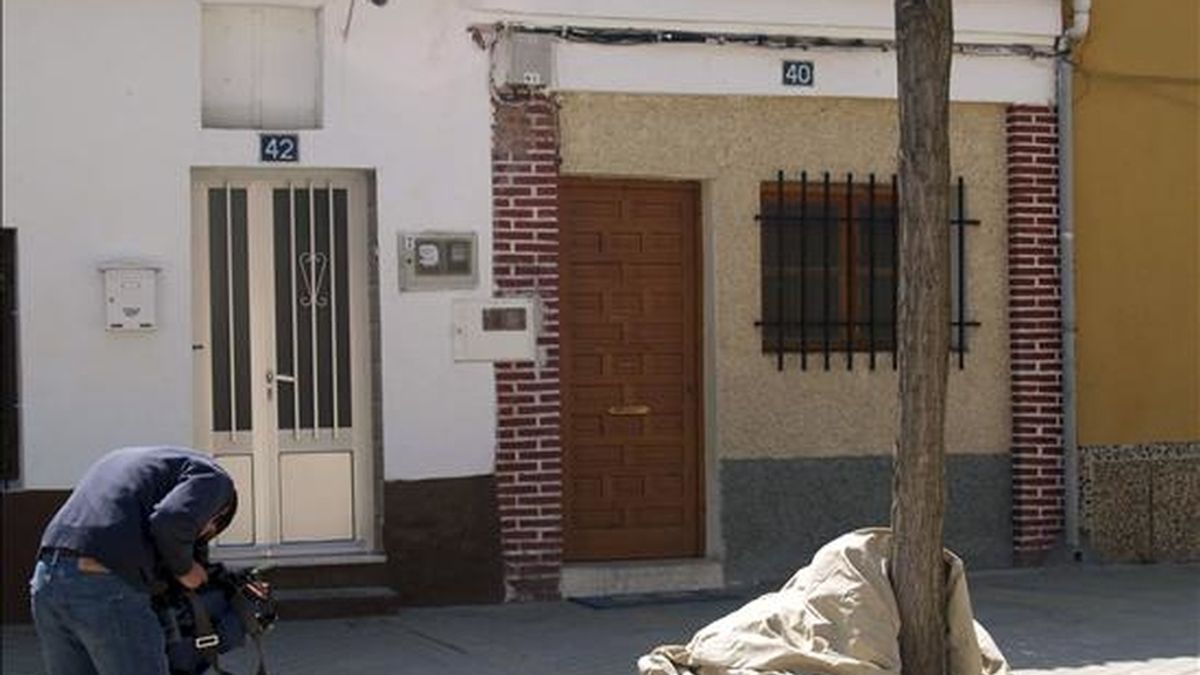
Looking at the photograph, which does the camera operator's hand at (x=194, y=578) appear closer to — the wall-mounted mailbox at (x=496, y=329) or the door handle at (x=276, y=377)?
the door handle at (x=276, y=377)

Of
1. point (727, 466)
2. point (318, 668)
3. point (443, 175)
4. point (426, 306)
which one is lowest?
point (318, 668)

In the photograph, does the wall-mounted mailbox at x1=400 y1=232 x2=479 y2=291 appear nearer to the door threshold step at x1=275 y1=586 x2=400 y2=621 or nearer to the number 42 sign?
the number 42 sign

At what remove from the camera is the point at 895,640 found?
8.23 m

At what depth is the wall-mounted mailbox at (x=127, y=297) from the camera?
1123 cm

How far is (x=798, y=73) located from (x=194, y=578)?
Answer: 7247 millimetres

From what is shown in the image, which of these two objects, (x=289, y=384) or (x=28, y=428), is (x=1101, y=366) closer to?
(x=289, y=384)

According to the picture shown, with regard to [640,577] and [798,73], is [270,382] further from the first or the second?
[798,73]

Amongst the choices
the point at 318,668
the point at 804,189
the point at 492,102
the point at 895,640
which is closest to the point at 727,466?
the point at 804,189

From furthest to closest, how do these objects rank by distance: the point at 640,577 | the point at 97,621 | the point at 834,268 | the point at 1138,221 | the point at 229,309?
the point at 1138,221, the point at 834,268, the point at 640,577, the point at 229,309, the point at 97,621

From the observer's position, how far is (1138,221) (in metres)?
13.6

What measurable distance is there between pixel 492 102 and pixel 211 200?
179 centimetres

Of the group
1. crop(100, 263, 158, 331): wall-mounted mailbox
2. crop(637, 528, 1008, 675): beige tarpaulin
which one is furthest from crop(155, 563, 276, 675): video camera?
crop(100, 263, 158, 331): wall-mounted mailbox

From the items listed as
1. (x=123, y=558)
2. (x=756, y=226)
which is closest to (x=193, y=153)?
(x=756, y=226)

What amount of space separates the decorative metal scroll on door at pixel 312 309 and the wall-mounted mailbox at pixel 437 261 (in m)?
0.40
